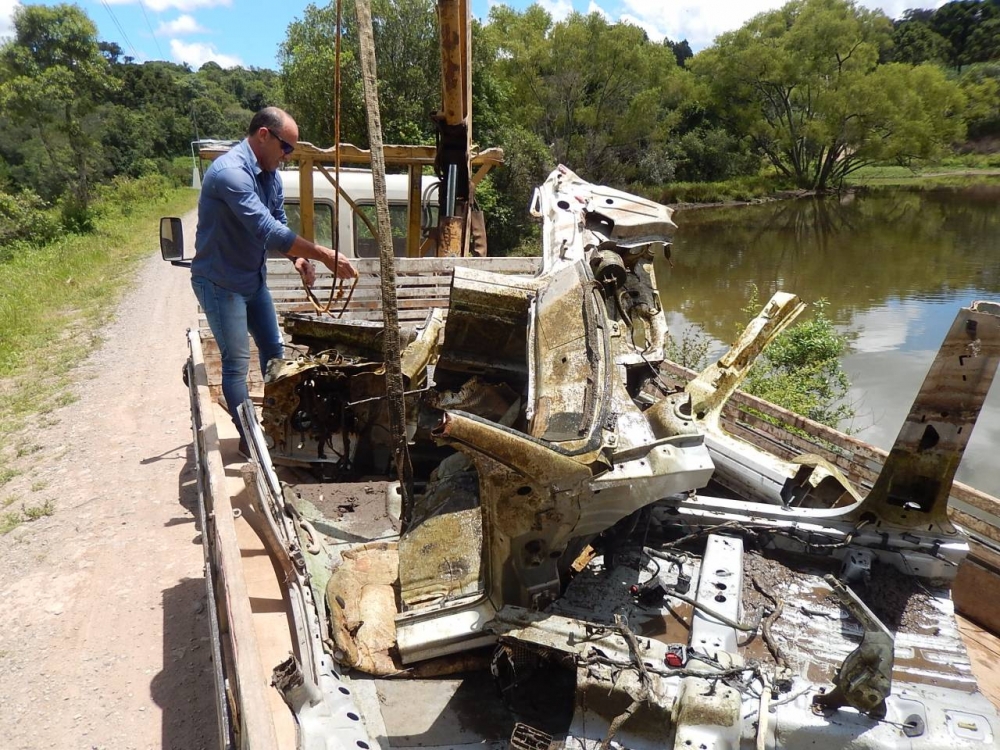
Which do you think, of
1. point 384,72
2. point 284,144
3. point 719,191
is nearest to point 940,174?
point 719,191

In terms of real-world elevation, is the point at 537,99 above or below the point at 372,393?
above

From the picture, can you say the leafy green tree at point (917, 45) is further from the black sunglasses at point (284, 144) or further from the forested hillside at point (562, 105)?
the black sunglasses at point (284, 144)

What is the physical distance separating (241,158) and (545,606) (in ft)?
9.10

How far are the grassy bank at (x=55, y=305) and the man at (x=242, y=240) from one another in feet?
11.6

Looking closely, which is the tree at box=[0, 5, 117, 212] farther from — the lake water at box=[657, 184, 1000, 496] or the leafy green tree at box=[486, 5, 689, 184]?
the lake water at box=[657, 184, 1000, 496]

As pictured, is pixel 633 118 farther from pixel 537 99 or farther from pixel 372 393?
pixel 372 393

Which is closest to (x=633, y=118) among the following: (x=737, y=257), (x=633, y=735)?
(x=737, y=257)

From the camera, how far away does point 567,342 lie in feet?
9.64

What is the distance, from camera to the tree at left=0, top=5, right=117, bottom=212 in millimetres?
20391

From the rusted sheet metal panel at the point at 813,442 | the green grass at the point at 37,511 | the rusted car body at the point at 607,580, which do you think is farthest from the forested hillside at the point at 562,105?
the rusted car body at the point at 607,580

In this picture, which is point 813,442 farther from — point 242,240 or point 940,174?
point 940,174

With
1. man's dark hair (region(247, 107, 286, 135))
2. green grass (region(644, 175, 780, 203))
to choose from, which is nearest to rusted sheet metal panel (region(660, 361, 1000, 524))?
man's dark hair (region(247, 107, 286, 135))

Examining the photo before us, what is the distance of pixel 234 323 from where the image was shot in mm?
3934

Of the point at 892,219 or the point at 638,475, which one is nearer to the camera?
the point at 638,475
